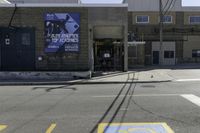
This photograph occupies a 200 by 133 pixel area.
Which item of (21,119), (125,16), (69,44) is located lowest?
(21,119)

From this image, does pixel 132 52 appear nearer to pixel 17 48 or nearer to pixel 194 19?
pixel 17 48

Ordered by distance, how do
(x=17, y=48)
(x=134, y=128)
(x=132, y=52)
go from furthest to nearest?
(x=132, y=52)
(x=17, y=48)
(x=134, y=128)

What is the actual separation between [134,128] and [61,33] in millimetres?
18271

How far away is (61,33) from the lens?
25422 mm

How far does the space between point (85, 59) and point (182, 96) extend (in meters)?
12.8

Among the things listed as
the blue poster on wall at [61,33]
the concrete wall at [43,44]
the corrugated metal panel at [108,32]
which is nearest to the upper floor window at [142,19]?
the corrugated metal panel at [108,32]

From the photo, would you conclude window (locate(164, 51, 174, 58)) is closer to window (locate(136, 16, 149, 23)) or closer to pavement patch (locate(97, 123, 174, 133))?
window (locate(136, 16, 149, 23))

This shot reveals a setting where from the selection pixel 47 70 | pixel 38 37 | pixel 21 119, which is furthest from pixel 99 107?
pixel 38 37

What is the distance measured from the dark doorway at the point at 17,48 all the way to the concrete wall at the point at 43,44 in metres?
0.38

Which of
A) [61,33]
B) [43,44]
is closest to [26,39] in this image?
[43,44]

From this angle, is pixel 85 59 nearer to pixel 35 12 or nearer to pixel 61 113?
pixel 35 12

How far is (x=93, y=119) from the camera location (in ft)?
29.8

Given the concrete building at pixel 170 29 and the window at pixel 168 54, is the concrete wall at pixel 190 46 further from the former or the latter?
the window at pixel 168 54

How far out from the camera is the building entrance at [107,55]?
30516 millimetres
